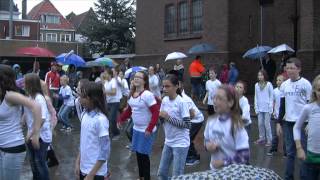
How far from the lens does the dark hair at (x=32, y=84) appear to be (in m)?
7.38

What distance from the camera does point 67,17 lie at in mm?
106625

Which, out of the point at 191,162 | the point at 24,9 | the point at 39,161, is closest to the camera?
the point at 39,161

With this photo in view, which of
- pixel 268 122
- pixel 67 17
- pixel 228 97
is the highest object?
pixel 67 17

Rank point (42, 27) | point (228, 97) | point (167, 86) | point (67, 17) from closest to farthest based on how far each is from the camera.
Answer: point (228, 97) < point (167, 86) < point (42, 27) < point (67, 17)

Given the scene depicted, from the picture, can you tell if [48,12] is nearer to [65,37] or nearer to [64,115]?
[65,37]

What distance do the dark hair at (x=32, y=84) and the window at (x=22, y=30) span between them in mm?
77608

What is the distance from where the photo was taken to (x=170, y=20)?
31.3 m

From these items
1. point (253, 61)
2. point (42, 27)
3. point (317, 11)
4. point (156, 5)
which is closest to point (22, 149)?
point (317, 11)

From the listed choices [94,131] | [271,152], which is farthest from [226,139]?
[271,152]

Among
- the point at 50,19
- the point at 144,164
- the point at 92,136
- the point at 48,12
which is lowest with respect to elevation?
the point at 144,164

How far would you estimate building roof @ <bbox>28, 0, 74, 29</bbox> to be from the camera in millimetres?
97406

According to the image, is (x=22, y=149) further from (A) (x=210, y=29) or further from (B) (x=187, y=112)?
(A) (x=210, y=29)

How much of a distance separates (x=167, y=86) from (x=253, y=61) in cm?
1961

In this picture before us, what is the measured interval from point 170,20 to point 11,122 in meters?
26.2
